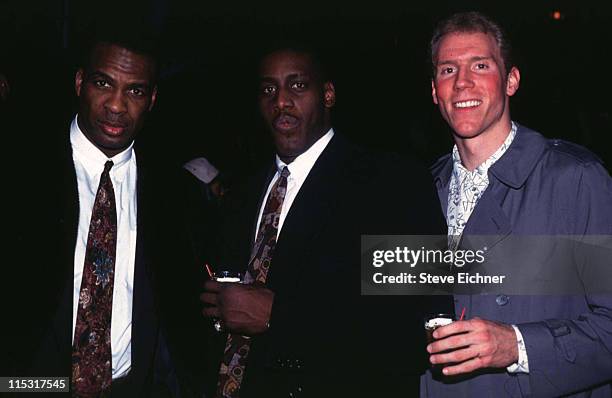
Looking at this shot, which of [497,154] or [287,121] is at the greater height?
[287,121]

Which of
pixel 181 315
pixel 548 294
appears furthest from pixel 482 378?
pixel 181 315

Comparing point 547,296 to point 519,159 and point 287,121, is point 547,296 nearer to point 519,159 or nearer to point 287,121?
point 519,159

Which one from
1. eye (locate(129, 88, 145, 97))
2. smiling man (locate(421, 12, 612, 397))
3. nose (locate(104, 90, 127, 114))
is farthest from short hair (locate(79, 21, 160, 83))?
smiling man (locate(421, 12, 612, 397))

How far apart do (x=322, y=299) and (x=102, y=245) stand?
41.4 inches

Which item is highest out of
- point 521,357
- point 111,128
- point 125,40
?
point 125,40

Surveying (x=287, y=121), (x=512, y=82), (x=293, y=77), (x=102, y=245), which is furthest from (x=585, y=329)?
(x=102, y=245)

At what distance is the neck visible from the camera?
8.73ft

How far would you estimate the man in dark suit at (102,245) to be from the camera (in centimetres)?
268

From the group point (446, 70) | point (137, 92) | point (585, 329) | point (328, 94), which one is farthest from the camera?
point (328, 94)

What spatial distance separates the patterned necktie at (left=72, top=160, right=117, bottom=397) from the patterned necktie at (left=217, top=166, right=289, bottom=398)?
0.54 meters

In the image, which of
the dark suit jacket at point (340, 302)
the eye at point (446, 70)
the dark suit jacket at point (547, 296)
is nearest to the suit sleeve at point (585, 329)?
the dark suit jacket at point (547, 296)

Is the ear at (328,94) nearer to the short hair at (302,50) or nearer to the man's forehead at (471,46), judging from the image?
the short hair at (302,50)

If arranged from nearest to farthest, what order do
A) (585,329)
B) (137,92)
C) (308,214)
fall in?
(585,329), (308,214), (137,92)

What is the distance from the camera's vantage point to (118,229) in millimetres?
2977
